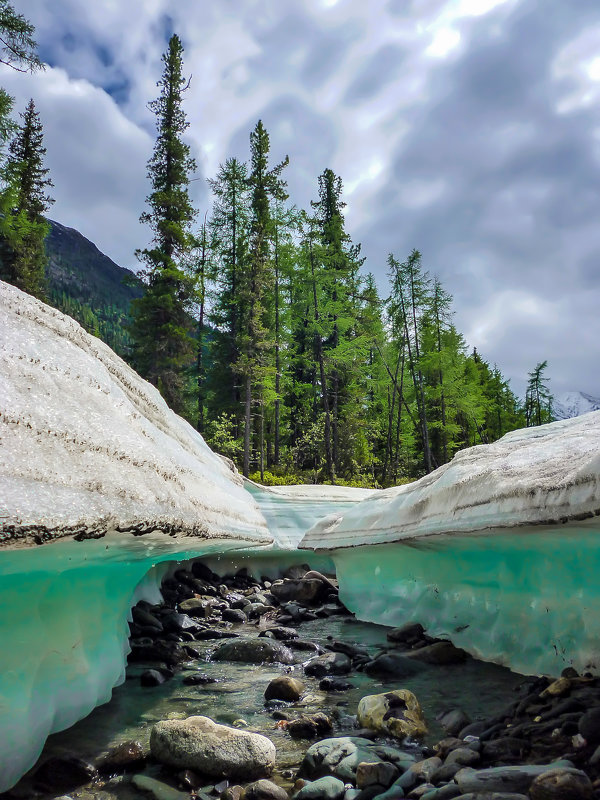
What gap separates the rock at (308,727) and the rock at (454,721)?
658 mm

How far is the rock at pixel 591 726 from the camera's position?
2.10m

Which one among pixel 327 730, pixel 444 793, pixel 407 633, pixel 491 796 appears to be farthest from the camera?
pixel 407 633

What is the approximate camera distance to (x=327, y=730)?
2.80m

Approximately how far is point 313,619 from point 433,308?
80.6 ft

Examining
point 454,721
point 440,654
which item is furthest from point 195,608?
point 454,721

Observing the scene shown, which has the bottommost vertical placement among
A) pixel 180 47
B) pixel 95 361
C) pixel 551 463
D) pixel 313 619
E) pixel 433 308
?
pixel 313 619

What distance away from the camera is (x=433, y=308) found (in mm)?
28438

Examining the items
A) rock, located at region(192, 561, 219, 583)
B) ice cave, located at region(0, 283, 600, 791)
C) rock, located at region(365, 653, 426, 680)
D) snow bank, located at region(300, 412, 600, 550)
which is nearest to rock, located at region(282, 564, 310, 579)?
rock, located at region(192, 561, 219, 583)

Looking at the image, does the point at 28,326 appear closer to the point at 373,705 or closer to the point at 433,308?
the point at 373,705

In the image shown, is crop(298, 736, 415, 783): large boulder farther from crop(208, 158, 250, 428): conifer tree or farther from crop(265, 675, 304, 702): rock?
crop(208, 158, 250, 428): conifer tree

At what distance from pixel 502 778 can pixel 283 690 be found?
1.85m

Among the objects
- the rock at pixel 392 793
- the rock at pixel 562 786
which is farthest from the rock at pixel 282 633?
the rock at pixel 562 786

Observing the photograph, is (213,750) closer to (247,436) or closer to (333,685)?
(333,685)

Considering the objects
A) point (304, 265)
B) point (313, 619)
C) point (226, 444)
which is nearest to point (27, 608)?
point (313, 619)
